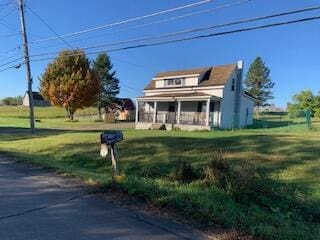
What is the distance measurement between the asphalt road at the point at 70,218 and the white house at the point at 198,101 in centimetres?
2980

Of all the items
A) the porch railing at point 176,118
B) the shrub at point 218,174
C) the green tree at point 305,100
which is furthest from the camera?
the green tree at point 305,100

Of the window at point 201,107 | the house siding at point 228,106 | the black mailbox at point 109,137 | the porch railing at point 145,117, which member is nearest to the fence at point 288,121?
the house siding at point 228,106

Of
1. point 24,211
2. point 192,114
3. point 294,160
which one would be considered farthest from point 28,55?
point 24,211

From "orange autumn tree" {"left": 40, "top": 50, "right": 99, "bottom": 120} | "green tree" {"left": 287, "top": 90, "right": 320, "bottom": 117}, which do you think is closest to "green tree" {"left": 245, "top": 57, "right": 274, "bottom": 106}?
"green tree" {"left": 287, "top": 90, "right": 320, "bottom": 117}

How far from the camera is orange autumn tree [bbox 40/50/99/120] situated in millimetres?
54188

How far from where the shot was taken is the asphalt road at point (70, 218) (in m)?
4.91

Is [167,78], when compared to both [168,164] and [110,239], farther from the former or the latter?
[110,239]

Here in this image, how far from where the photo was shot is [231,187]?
6973 millimetres

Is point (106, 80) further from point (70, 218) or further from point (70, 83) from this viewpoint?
point (70, 218)

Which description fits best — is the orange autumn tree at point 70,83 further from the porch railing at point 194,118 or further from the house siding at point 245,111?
the house siding at point 245,111

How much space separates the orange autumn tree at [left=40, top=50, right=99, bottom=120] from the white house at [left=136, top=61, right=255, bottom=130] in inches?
446

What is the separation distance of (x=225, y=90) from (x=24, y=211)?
35.3 m

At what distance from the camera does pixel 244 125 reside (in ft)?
147

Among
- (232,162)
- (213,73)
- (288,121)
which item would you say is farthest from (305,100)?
(232,162)
